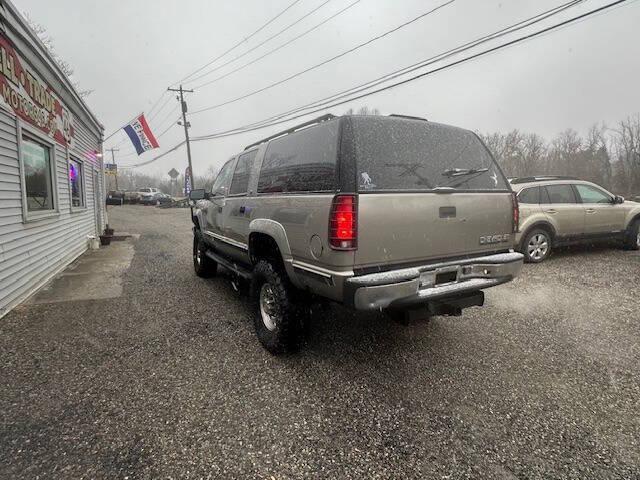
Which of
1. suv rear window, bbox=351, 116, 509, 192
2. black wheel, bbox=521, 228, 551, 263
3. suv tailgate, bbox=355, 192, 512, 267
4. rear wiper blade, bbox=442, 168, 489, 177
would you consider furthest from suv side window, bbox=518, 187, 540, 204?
rear wiper blade, bbox=442, 168, 489, 177

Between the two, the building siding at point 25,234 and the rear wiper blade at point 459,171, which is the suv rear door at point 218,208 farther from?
the rear wiper blade at point 459,171

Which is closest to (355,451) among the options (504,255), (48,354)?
(504,255)

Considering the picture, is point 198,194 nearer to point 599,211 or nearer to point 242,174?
point 242,174

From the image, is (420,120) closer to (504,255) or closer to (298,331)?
(504,255)

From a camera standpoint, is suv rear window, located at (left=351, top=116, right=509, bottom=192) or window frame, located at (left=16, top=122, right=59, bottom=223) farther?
window frame, located at (left=16, top=122, right=59, bottom=223)

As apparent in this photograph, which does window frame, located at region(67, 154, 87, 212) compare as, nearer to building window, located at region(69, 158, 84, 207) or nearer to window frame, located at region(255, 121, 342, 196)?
building window, located at region(69, 158, 84, 207)

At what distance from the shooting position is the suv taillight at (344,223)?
2.36m

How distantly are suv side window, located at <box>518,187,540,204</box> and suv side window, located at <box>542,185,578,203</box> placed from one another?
0.24 metres

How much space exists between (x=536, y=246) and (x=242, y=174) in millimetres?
5863

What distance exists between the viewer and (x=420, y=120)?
3.06m

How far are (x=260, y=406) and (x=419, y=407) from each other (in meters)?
1.12

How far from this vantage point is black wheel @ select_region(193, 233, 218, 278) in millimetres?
5887

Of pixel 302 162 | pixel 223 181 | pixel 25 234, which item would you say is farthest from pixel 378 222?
pixel 25 234

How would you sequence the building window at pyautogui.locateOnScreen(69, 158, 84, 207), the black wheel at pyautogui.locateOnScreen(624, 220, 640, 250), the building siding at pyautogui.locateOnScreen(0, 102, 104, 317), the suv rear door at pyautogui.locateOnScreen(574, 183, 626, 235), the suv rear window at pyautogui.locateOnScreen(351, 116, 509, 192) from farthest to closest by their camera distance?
the building window at pyautogui.locateOnScreen(69, 158, 84, 207), the black wheel at pyautogui.locateOnScreen(624, 220, 640, 250), the suv rear door at pyautogui.locateOnScreen(574, 183, 626, 235), the building siding at pyautogui.locateOnScreen(0, 102, 104, 317), the suv rear window at pyautogui.locateOnScreen(351, 116, 509, 192)
